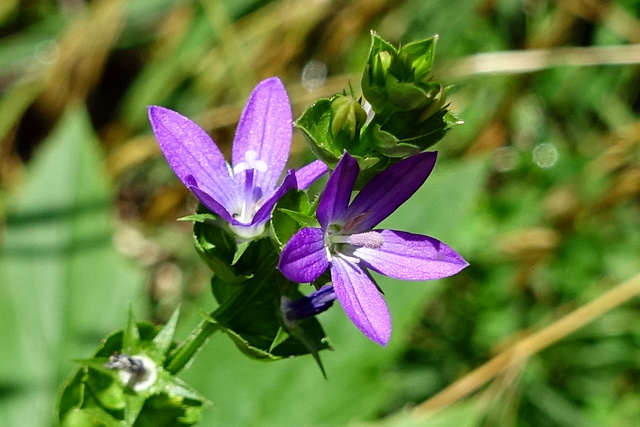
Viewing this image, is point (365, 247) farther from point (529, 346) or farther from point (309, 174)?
point (529, 346)

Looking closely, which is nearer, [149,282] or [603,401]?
[603,401]

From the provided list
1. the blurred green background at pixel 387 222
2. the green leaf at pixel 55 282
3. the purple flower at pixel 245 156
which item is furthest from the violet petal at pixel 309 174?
the green leaf at pixel 55 282

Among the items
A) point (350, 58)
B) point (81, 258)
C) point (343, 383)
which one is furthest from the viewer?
point (350, 58)

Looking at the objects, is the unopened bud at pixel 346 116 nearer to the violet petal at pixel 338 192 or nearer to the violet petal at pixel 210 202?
the violet petal at pixel 338 192

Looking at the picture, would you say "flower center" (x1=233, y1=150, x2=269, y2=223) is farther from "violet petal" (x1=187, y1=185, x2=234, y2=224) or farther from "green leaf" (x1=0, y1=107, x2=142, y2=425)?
"green leaf" (x1=0, y1=107, x2=142, y2=425)

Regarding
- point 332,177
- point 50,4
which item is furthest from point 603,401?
point 50,4

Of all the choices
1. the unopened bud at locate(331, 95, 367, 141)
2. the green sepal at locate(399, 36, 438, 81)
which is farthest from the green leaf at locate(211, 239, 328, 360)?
the green sepal at locate(399, 36, 438, 81)

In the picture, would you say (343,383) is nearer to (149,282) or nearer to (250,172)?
(250,172)
